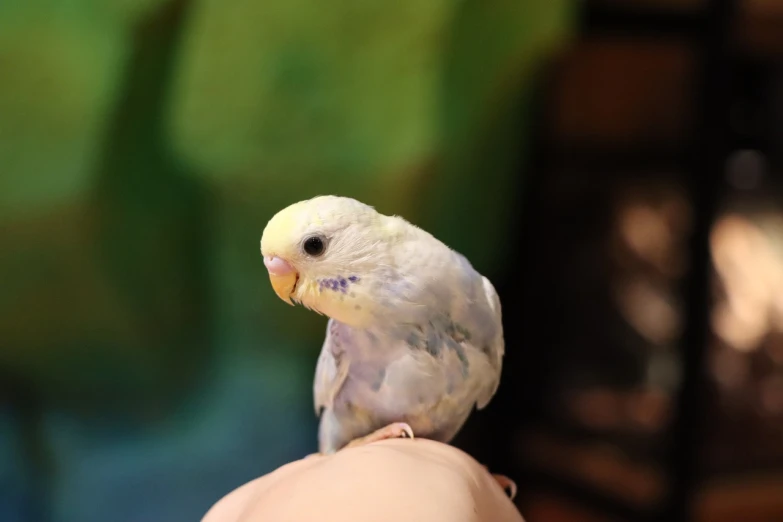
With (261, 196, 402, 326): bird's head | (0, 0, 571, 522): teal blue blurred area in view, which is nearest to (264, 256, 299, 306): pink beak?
(261, 196, 402, 326): bird's head

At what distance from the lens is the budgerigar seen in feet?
1.43

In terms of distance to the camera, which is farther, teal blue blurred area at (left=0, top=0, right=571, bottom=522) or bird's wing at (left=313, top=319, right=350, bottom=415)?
teal blue blurred area at (left=0, top=0, right=571, bottom=522)

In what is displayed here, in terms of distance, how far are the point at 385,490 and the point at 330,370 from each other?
0.13 metres

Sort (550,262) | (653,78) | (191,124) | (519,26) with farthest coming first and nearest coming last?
(550,262) < (653,78) < (519,26) < (191,124)

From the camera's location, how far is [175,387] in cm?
70

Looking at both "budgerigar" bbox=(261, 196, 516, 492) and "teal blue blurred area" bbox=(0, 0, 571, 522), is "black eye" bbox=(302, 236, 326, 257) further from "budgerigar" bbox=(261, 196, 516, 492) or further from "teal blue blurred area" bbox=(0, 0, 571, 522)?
"teal blue blurred area" bbox=(0, 0, 571, 522)

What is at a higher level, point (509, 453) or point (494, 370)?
point (494, 370)

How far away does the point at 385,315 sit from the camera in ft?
1.49

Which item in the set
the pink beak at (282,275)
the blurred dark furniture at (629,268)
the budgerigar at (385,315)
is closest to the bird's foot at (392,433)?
the budgerigar at (385,315)

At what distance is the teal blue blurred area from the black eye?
0.27 metres

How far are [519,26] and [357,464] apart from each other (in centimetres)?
56

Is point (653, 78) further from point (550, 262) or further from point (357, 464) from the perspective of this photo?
point (357, 464)

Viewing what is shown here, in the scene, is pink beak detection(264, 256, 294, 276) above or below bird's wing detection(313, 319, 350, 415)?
above

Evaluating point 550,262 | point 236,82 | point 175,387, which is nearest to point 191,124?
point 236,82
